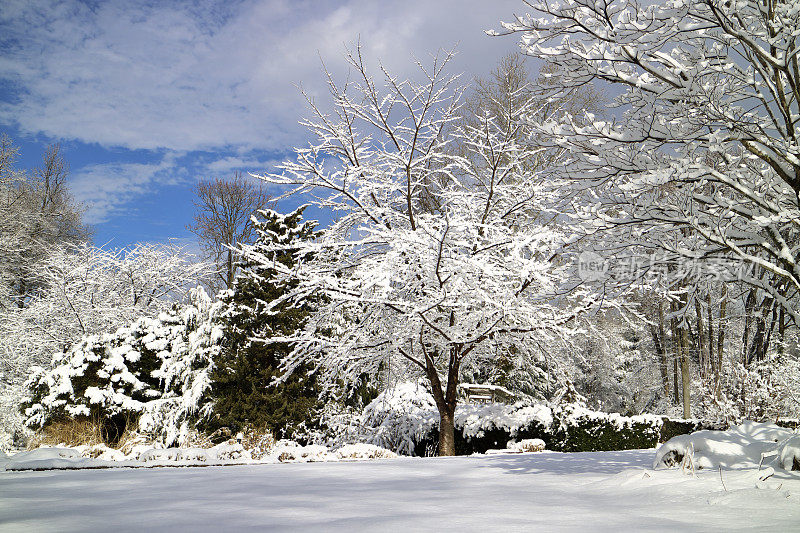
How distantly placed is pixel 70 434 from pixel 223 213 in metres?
13.8

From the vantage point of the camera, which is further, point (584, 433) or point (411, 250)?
point (584, 433)

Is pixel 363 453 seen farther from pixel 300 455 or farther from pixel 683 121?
pixel 683 121

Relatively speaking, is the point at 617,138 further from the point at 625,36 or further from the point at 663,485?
the point at 663,485

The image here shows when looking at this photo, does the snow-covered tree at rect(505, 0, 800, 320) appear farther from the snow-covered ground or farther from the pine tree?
the pine tree

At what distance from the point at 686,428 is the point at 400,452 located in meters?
6.17

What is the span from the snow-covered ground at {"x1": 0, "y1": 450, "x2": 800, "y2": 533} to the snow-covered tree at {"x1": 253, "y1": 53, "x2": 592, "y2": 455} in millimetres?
4167

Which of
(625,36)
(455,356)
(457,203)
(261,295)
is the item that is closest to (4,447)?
(261,295)

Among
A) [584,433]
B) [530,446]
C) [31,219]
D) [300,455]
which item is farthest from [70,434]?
[31,219]

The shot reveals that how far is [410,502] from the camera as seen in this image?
2734 mm

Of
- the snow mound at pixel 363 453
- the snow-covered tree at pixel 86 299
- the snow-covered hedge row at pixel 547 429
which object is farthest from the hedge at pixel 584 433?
the snow-covered tree at pixel 86 299

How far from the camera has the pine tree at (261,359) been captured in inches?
425

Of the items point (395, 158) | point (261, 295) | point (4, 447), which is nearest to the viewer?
point (395, 158)

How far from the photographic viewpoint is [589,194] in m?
4.67

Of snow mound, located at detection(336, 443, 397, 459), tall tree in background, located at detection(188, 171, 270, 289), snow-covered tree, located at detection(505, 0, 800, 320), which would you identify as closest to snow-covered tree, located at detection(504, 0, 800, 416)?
snow-covered tree, located at detection(505, 0, 800, 320)
